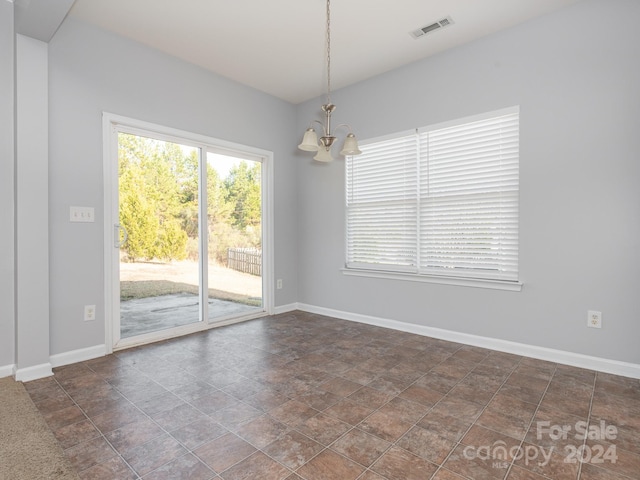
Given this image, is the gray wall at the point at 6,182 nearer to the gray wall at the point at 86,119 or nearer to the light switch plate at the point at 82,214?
the gray wall at the point at 86,119

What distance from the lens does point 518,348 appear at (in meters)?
3.09

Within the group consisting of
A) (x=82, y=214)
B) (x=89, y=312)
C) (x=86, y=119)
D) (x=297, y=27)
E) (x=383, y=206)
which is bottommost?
(x=89, y=312)

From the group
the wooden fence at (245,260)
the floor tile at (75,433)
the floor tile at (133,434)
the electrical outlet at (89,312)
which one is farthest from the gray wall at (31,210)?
the wooden fence at (245,260)

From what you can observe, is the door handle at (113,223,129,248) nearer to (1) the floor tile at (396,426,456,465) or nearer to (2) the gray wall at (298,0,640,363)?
(1) the floor tile at (396,426,456,465)

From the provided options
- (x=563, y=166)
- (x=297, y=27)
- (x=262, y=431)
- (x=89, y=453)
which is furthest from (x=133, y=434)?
(x=563, y=166)

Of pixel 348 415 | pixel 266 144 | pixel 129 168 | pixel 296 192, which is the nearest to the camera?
pixel 348 415

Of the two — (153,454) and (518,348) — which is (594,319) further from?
(153,454)

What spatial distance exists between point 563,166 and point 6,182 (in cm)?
438

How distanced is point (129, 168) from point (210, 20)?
59.8 inches

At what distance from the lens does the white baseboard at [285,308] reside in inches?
183

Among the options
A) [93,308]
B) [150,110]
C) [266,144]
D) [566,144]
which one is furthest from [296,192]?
[566,144]

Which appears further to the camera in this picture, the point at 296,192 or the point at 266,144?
the point at 296,192

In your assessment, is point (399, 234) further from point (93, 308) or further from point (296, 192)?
point (93, 308)

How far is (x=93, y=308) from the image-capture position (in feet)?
9.99
